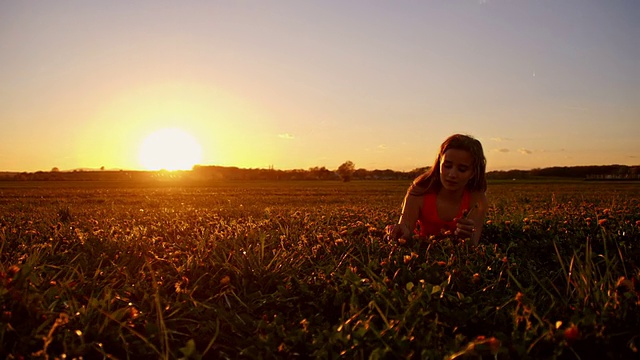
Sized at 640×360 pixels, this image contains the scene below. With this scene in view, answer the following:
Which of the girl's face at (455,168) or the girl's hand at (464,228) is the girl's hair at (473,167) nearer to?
the girl's face at (455,168)

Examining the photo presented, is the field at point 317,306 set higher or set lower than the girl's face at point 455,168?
lower

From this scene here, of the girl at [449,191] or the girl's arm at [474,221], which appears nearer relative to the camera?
the girl's arm at [474,221]

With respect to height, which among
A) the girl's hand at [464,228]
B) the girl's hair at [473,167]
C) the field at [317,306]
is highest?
the girl's hair at [473,167]

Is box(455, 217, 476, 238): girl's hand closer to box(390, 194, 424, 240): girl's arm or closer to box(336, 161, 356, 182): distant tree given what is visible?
box(390, 194, 424, 240): girl's arm

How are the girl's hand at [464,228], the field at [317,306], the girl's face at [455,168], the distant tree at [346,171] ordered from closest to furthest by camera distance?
1. the field at [317,306]
2. the girl's hand at [464,228]
3. the girl's face at [455,168]
4. the distant tree at [346,171]

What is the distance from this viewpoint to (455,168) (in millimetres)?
5367

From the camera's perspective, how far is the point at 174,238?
5293mm

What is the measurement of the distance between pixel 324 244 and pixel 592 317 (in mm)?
2503

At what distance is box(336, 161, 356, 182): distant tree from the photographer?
75725 mm

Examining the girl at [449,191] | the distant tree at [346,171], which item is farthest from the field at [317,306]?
the distant tree at [346,171]

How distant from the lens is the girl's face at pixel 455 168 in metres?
5.38

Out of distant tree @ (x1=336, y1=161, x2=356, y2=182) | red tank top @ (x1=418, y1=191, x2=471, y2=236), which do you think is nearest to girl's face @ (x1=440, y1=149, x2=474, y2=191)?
red tank top @ (x1=418, y1=191, x2=471, y2=236)

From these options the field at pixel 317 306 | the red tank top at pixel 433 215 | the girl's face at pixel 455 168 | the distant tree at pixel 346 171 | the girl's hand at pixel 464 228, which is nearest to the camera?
the field at pixel 317 306

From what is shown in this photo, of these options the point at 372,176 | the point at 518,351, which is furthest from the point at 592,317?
the point at 372,176
